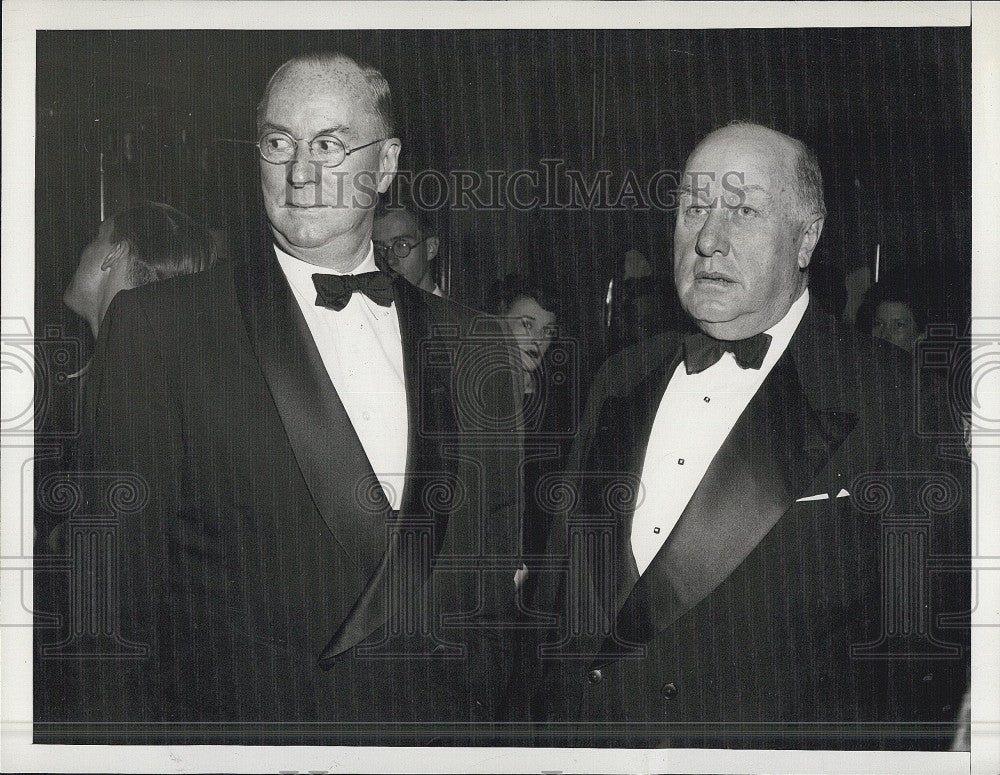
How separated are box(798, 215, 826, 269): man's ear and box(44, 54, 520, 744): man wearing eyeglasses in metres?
0.74

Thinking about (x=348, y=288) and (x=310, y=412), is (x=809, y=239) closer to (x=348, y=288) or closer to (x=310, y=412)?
(x=348, y=288)

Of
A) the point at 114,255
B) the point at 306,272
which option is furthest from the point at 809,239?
the point at 114,255

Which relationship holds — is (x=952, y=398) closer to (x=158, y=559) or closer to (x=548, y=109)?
(x=548, y=109)

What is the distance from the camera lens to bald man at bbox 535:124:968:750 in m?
2.29

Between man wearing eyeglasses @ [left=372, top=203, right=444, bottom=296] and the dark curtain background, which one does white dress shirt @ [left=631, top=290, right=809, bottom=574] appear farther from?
man wearing eyeglasses @ [left=372, top=203, right=444, bottom=296]

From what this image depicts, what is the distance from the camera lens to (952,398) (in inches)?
91.2

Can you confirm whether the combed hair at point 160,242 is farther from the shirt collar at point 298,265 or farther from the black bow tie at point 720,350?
the black bow tie at point 720,350

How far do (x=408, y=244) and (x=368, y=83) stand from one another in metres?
0.40

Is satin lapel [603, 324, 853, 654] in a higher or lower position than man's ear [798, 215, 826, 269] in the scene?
lower

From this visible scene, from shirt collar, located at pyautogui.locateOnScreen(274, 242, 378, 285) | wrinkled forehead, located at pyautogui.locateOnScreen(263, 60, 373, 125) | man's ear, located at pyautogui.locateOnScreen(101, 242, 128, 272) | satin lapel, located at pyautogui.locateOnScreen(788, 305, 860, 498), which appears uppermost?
wrinkled forehead, located at pyautogui.locateOnScreen(263, 60, 373, 125)

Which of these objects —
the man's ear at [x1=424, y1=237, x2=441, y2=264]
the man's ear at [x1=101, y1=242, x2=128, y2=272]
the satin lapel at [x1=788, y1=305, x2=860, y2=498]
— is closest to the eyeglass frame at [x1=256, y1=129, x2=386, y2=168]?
the man's ear at [x1=424, y1=237, x2=441, y2=264]

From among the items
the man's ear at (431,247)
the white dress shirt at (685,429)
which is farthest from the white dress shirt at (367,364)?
the white dress shirt at (685,429)

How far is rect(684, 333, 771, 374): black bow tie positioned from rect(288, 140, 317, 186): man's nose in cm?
98

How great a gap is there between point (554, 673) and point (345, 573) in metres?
0.57
